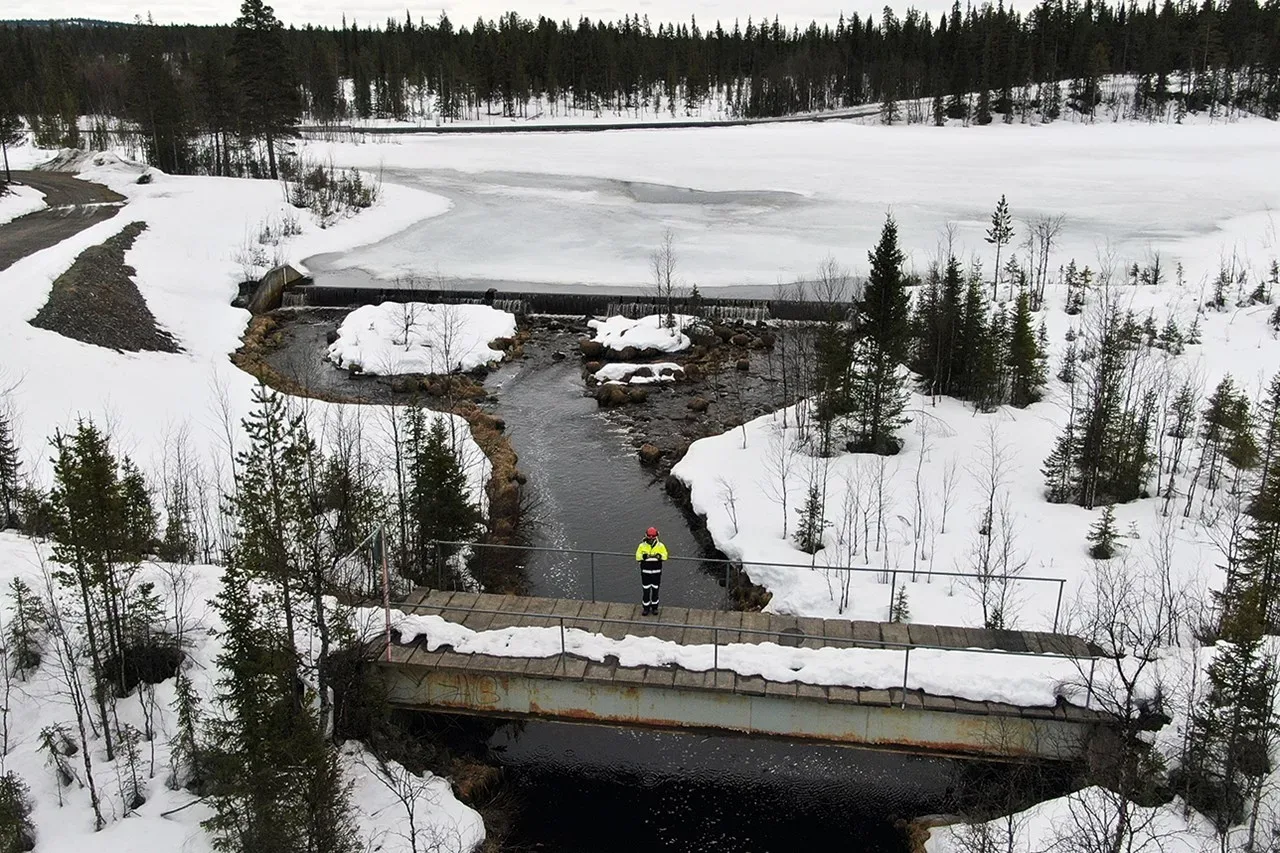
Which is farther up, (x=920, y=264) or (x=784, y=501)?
(x=920, y=264)

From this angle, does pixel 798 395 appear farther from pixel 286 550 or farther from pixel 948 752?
pixel 286 550

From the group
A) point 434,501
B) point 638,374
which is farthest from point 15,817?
point 638,374

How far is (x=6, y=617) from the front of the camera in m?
18.7

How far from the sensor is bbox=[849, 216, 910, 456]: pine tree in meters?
29.3

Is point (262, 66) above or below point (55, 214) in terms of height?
above

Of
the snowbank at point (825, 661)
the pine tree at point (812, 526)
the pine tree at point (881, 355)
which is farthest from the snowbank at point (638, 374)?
the snowbank at point (825, 661)

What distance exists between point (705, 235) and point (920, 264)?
13949 mm

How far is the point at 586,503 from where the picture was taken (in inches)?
1135

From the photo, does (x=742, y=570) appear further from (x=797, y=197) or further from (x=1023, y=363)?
(x=797, y=197)

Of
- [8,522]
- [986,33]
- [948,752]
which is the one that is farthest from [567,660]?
[986,33]

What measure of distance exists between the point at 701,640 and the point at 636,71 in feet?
421

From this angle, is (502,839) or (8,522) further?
(8,522)

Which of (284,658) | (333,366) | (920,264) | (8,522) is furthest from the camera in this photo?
(920,264)

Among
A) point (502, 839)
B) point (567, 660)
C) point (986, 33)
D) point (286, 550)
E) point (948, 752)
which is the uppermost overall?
point (986, 33)
